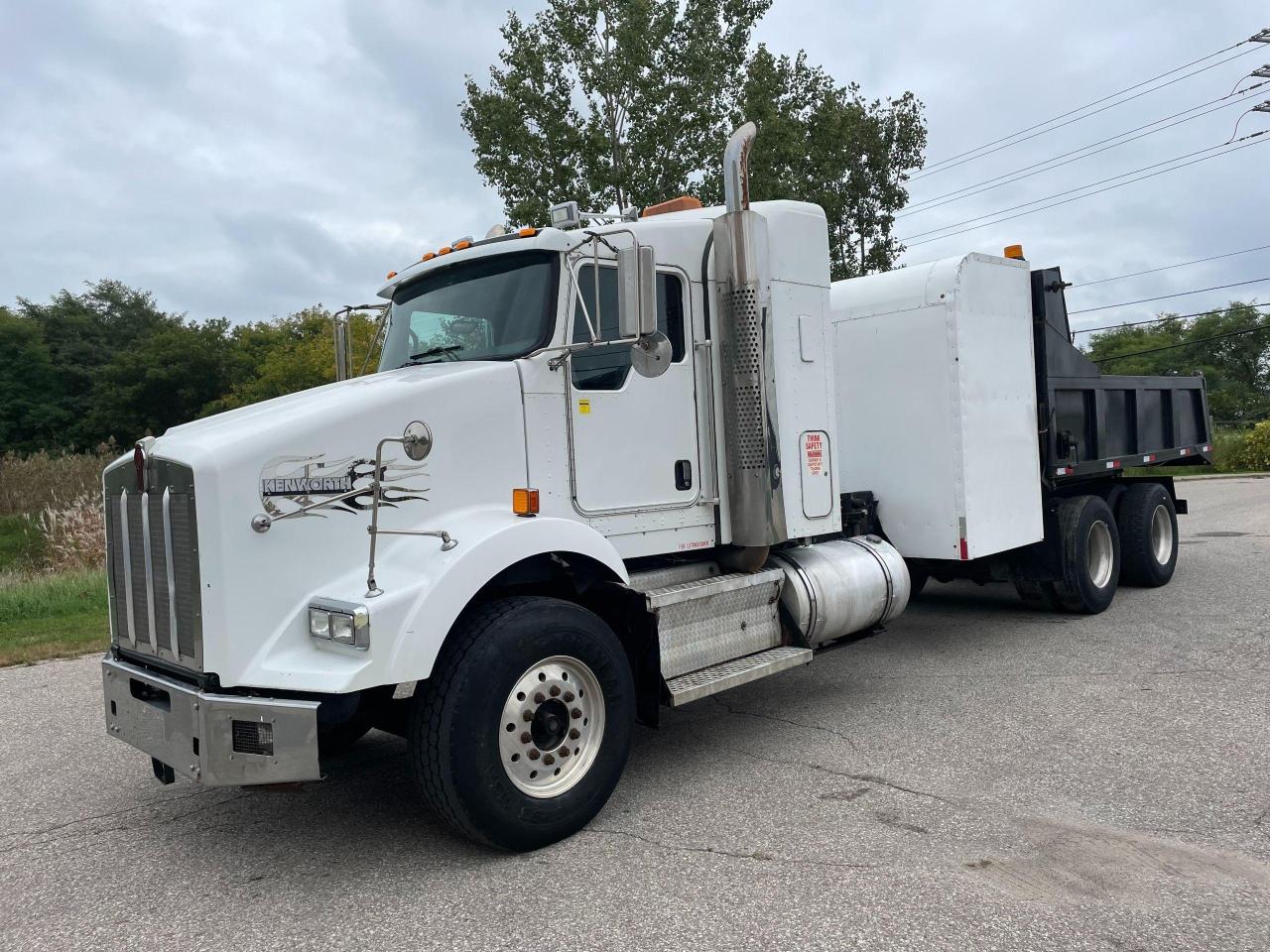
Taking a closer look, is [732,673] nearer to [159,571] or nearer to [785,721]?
[785,721]

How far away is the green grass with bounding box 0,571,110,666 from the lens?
8.78 m

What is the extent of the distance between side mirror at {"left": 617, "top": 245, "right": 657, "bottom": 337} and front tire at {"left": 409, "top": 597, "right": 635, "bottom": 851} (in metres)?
1.31

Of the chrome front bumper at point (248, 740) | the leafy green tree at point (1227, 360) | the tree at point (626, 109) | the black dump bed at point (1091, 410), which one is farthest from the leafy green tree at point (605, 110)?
the leafy green tree at point (1227, 360)

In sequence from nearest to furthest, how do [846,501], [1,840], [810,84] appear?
[1,840] → [846,501] → [810,84]

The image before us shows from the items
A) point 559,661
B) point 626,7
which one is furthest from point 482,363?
point 626,7

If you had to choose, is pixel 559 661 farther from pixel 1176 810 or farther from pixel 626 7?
pixel 626 7

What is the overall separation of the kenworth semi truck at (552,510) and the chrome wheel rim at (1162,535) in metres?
3.36

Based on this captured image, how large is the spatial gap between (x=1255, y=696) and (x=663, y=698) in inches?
151

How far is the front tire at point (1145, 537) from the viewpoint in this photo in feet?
30.9

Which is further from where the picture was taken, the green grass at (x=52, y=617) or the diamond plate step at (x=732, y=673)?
the green grass at (x=52, y=617)

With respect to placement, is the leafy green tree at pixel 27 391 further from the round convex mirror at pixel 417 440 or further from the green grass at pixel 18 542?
the round convex mirror at pixel 417 440

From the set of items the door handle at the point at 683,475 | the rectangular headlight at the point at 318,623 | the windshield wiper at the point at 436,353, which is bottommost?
the rectangular headlight at the point at 318,623

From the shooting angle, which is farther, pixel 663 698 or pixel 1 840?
pixel 663 698

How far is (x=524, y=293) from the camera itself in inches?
187
